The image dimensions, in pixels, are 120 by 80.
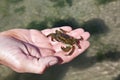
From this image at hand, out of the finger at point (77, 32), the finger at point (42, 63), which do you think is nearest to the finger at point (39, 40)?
the finger at point (77, 32)

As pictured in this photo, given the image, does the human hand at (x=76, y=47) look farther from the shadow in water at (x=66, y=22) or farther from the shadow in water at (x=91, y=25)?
the shadow in water at (x=66, y=22)

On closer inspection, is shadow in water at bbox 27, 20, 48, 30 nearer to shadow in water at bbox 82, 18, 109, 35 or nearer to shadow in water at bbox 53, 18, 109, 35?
shadow in water at bbox 53, 18, 109, 35

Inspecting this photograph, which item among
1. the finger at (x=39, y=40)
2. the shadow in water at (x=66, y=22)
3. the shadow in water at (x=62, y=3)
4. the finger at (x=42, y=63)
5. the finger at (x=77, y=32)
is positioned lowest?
the finger at (x=42, y=63)

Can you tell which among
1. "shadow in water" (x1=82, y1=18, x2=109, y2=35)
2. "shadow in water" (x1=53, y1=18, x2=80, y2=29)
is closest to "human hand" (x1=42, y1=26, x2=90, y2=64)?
"shadow in water" (x1=82, y1=18, x2=109, y2=35)

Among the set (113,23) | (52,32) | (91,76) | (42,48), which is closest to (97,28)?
(113,23)

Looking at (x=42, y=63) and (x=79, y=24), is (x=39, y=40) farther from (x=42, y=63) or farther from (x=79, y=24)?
(x=79, y=24)

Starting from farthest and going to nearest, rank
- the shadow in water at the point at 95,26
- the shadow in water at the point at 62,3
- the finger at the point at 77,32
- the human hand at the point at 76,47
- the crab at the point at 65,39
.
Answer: the shadow in water at the point at 62,3
the shadow in water at the point at 95,26
the finger at the point at 77,32
the crab at the point at 65,39
the human hand at the point at 76,47

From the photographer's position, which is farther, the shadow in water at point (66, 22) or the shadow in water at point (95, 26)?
the shadow in water at point (66, 22)

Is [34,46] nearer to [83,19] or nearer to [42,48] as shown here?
[42,48]

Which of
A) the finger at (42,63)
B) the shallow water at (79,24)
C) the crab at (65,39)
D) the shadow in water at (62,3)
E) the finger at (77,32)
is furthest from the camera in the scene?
the shadow in water at (62,3)
